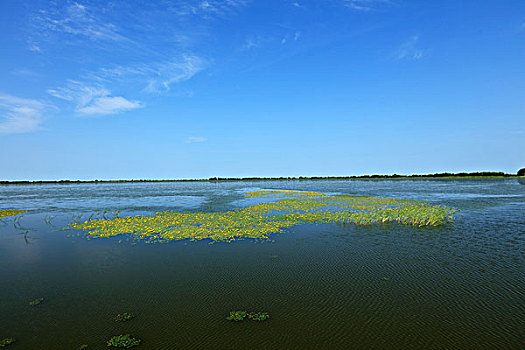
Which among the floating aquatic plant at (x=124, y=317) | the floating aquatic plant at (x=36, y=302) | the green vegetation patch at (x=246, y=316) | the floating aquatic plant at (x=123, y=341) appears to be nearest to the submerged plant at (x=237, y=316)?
the green vegetation patch at (x=246, y=316)

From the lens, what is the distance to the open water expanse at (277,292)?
7250mm

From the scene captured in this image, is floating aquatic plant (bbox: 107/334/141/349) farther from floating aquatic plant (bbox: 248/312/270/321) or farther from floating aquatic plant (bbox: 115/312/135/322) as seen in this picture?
floating aquatic plant (bbox: 248/312/270/321)

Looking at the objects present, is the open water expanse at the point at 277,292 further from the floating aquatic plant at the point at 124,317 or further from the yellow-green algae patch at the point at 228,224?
the yellow-green algae patch at the point at 228,224

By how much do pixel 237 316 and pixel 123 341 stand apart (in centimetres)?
325

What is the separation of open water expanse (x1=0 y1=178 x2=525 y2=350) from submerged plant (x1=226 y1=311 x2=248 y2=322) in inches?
8.5

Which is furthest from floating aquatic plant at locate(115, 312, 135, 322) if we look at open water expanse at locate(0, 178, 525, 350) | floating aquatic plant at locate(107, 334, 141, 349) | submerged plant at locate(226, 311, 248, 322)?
submerged plant at locate(226, 311, 248, 322)

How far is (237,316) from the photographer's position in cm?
823

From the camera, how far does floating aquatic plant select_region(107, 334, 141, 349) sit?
696cm

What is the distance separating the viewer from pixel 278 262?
13531mm

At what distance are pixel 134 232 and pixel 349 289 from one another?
1809cm

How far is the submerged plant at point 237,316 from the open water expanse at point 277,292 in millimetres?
217

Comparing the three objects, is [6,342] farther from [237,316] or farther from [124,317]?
[237,316]

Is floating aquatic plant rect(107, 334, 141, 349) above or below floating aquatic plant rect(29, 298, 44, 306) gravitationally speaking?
above

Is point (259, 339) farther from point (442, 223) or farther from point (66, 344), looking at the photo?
point (442, 223)
